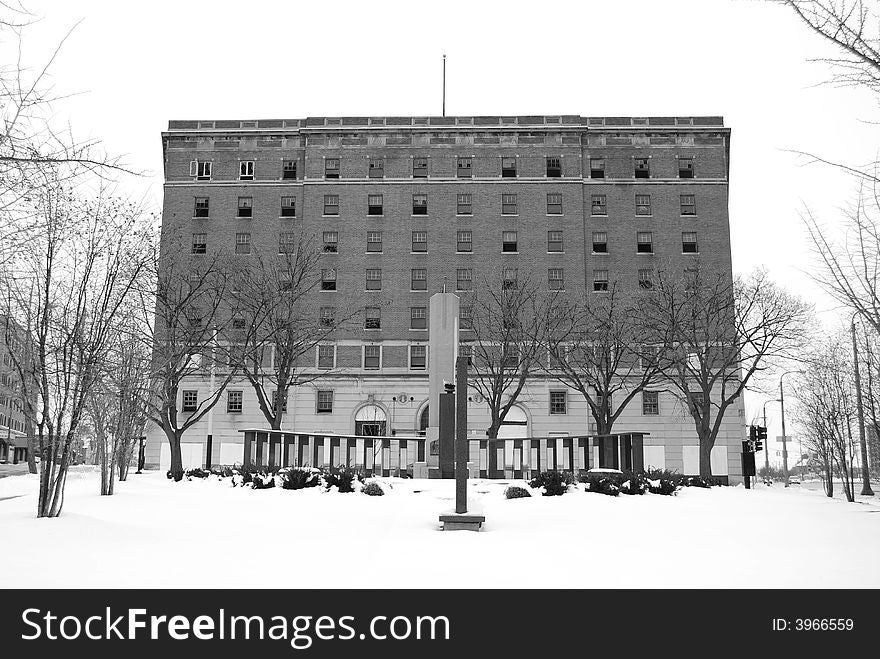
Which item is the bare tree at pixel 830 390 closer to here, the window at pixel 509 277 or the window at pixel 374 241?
the window at pixel 509 277

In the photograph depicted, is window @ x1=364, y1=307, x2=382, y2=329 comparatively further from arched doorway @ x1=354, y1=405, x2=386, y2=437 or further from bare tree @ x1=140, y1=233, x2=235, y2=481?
bare tree @ x1=140, y1=233, x2=235, y2=481

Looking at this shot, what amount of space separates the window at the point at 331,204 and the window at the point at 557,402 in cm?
2043

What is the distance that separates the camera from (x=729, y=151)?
59.5 m

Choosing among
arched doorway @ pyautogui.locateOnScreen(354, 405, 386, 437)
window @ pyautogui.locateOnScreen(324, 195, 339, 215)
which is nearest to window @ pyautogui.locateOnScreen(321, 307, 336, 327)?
arched doorway @ pyautogui.locateOnScreen(354, 405, 386, 437)

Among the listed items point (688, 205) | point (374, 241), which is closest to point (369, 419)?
point (374, 241)

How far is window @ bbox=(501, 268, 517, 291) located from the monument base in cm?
4225

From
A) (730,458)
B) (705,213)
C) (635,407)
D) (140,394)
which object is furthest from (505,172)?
(140,394)

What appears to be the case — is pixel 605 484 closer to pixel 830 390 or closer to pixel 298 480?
pixel 298 480

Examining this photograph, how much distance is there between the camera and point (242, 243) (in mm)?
57969

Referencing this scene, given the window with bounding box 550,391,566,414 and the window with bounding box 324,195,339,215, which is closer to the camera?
the window with bounding box 550,391,566,414

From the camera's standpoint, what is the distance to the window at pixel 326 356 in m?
56.0

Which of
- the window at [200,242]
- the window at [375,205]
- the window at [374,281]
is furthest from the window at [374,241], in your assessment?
the window at [200,242]

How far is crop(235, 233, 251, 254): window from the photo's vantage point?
5775 cm
